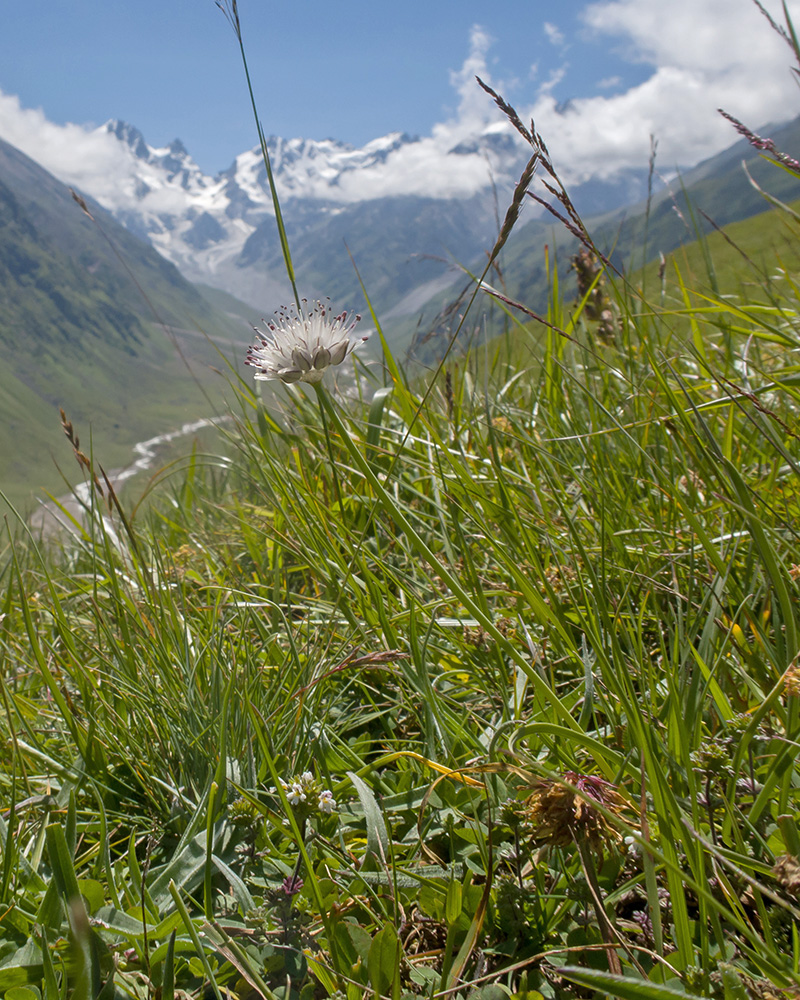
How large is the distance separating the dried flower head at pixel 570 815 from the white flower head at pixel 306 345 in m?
0.85

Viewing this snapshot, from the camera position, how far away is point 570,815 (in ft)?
3.26

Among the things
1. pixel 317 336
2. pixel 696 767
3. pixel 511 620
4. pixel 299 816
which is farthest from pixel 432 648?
pixel 317 336

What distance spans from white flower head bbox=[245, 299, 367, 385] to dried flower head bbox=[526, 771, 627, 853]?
2.80ft

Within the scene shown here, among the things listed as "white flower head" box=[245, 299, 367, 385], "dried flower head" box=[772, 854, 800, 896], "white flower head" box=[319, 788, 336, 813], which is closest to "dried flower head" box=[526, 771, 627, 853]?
"dried flower head" box=[772, 854, 800, 896]

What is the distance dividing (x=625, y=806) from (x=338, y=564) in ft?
3.49

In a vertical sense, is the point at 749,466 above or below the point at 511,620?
above

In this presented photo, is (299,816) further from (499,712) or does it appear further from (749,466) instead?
(749,466)

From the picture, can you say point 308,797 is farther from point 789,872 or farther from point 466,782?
point 789,872

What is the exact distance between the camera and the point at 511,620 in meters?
1.83

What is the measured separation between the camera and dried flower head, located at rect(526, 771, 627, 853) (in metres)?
0.99

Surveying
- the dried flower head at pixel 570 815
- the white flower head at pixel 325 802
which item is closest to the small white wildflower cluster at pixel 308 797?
the white flower head at pixel 325 802

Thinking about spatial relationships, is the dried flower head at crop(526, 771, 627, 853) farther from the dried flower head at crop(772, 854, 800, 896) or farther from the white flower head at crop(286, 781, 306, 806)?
the white flower head at crop(286, 781, 306, 806)

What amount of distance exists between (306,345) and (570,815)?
988 millimetres

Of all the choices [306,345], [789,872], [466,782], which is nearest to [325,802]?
[466,782]
